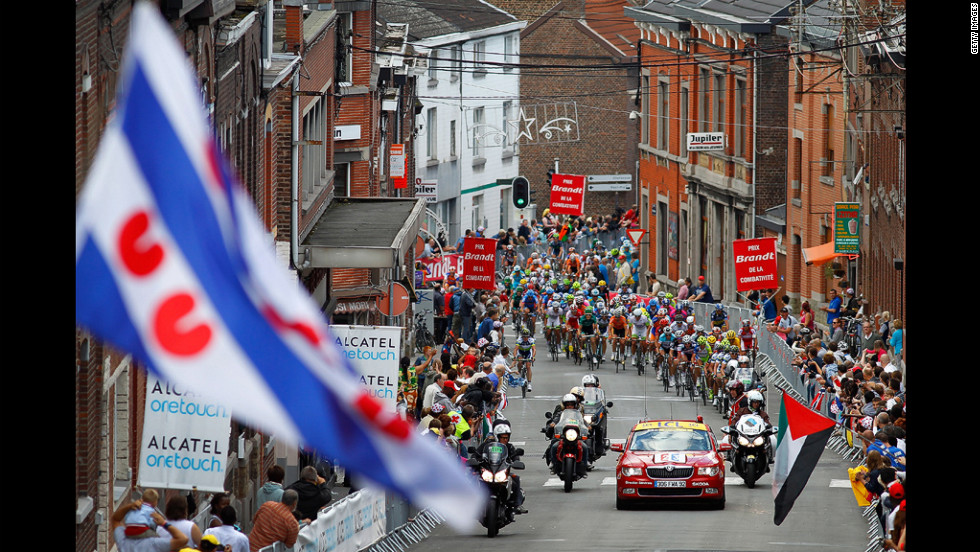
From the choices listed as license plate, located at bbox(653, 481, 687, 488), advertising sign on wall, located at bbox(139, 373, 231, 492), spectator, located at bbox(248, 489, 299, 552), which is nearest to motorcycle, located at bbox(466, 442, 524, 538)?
license plate, located at bbox(653, 481, 687, 488)

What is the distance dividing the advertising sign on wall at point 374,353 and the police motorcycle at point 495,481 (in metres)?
1.38

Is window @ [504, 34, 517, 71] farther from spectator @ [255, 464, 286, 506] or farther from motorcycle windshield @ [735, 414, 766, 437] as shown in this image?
spectator @ [255, 464, 286, 506]

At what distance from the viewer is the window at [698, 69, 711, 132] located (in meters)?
61.2

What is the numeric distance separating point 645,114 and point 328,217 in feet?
118

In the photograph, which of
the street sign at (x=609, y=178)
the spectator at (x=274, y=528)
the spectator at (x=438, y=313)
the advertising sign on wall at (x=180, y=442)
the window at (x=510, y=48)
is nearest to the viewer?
the advertising sign on wall at (x=180, y=442)

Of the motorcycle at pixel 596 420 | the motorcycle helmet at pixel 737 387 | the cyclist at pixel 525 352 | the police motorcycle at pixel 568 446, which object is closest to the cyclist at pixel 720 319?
the cyclist at pixel 525 352

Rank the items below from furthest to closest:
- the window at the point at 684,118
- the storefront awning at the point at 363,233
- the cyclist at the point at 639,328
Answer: the window at the point at 684,118
the cyclist at the point at 639,328
the storefront awning at the point at 363,233

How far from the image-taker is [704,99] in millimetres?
61688

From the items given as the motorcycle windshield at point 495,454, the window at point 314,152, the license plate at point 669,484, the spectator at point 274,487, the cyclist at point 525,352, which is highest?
the window at point 314,152

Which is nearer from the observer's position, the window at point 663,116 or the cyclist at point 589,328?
the cyclist at point 589,328

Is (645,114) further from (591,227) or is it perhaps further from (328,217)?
(328,217)

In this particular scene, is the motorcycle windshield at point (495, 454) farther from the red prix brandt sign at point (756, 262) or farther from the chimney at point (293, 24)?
Result: the red prix brandt sign at point (756, 262)

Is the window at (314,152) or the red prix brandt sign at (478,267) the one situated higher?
the window at (314,152)

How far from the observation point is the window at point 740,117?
188 feet
